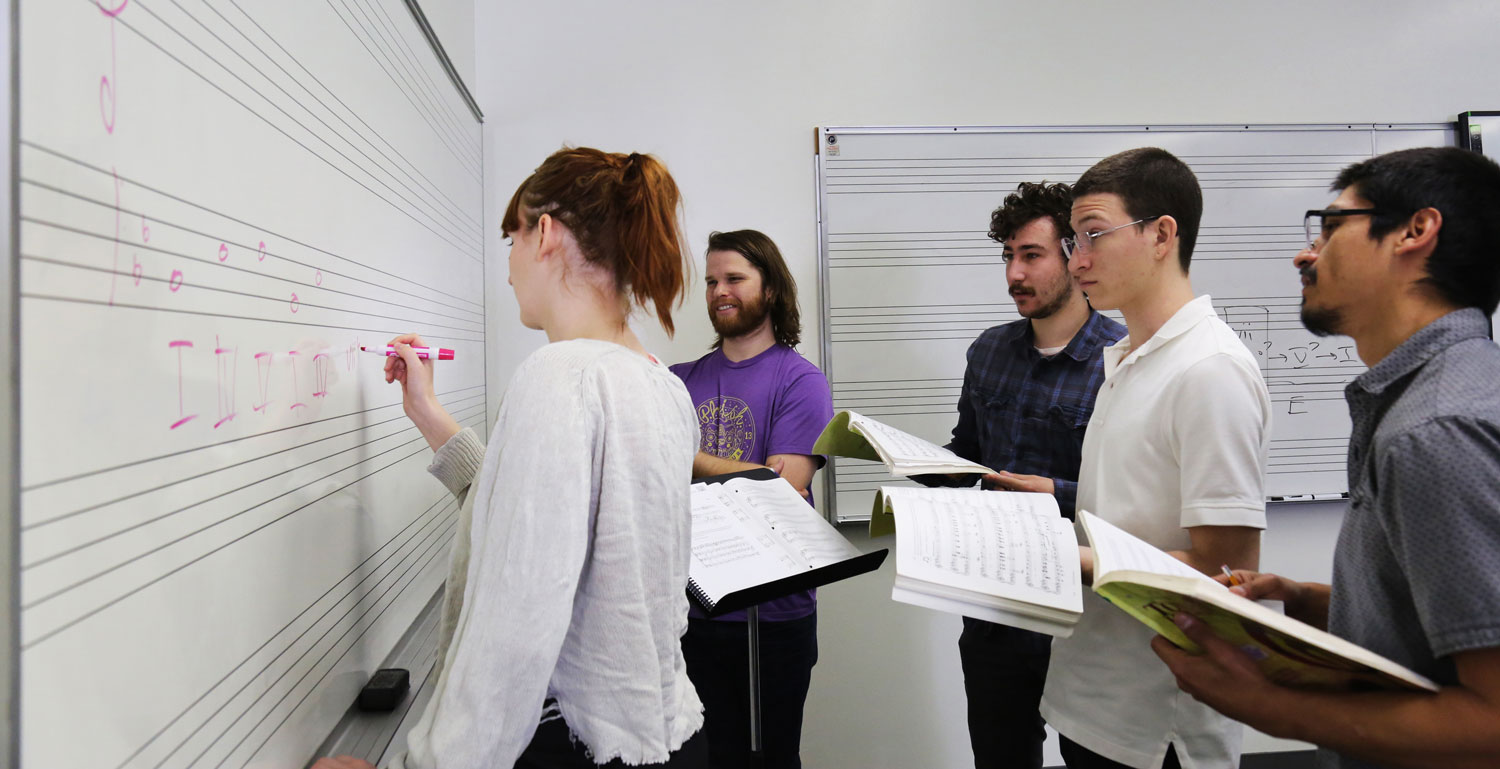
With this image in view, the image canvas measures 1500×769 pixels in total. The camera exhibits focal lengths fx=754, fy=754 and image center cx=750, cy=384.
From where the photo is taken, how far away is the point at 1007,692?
1652 millimetres

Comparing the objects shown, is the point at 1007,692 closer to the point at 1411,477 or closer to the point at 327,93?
the point at 1411,477

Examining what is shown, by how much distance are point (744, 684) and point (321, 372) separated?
3.94ft

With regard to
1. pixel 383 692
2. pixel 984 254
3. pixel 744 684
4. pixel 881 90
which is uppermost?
pixel 881 90

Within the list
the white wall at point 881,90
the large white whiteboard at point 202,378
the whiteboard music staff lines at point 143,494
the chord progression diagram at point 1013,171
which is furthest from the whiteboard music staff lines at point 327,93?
the chord progression diagram at point 1013,171

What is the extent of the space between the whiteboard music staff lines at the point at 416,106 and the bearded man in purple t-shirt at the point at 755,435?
2.20 feet

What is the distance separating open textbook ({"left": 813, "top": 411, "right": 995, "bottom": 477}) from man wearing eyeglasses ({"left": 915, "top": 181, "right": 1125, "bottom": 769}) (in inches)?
7.8

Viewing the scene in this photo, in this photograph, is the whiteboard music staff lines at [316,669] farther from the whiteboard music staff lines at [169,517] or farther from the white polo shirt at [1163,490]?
the white polo shirt at [1163,490]

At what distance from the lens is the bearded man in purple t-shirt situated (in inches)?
68.2

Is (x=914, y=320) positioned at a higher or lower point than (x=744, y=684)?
higher

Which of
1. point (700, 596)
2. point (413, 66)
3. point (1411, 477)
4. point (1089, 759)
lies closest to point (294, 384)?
point (700, 596)

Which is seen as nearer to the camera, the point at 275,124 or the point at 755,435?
the point at 275,124

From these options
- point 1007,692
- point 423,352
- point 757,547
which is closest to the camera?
point 423,352

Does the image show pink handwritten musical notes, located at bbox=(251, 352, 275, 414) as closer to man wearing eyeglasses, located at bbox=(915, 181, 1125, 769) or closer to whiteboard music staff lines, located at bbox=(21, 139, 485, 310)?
whiteboard music staff lines, located at bbox=(21, 139, 485, 310)

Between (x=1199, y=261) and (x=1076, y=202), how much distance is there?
1.36 metres
